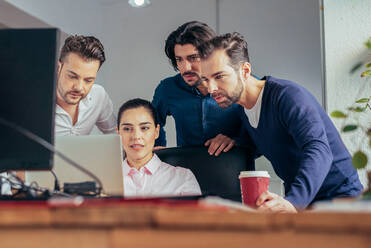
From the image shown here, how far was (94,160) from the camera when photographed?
1.12 meters

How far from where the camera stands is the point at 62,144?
1.13 meters

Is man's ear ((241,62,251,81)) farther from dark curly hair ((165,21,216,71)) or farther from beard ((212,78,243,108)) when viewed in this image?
dark curly hair ((165,21,216,71))

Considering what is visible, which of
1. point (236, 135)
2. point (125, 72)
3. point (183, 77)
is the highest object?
point (125, 72)

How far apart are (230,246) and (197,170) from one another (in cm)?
120

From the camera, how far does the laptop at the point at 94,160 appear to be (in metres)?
1.11

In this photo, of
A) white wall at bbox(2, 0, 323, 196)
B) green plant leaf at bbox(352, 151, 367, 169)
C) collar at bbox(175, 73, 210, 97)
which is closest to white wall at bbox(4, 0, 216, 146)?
white wall at bbox(2, 0, 323, 196)

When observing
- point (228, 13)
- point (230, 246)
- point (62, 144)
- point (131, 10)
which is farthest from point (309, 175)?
point (131, 10)

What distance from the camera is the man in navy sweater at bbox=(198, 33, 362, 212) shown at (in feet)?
4.14

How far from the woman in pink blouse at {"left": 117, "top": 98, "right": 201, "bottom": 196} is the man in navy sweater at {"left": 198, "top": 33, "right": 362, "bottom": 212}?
1.05 feet

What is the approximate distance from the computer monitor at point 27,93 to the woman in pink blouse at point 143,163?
864 mm

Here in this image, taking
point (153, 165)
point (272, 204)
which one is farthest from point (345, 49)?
point (272, 204)

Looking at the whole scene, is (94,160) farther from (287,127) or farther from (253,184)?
(287,127)

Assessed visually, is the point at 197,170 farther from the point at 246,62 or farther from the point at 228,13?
the point at 228,13

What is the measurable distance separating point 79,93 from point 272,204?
110cm
